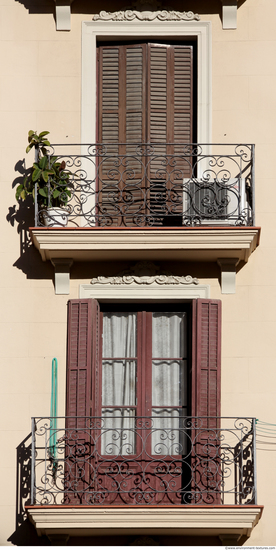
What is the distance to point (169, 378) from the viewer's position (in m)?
12.1

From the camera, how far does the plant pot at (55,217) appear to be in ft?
39.0

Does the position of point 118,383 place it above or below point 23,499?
above

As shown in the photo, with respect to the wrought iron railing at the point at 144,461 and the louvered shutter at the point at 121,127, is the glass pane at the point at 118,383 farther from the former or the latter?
the louvered shutter at the point at 121,127

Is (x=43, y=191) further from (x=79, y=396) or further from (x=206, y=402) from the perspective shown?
(x=206, y=402)

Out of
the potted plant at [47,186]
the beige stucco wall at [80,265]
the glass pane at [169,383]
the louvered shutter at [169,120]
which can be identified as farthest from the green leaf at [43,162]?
the glass pane at [169,383]

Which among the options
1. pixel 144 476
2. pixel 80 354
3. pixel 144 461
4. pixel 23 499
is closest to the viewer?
pixel 144 476

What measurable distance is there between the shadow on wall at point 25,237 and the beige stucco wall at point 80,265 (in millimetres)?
14

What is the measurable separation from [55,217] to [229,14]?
11.9 feet

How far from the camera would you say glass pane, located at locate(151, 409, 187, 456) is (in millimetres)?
11828

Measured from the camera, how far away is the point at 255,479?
36.3 ft

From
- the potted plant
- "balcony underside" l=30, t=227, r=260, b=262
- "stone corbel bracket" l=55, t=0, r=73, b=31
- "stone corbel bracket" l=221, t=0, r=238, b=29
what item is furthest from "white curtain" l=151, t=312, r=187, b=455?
"stone corbel bracket" l=55, t=0, r=73, b=31

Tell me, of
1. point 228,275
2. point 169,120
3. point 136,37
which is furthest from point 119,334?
point 136,37

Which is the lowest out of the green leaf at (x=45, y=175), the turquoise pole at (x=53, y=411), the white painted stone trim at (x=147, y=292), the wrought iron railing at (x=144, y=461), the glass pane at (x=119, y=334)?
the wrought iron railing at (x=144, y=461)

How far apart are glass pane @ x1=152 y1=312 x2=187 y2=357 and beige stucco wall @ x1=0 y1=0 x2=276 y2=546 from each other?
0.56 m
